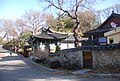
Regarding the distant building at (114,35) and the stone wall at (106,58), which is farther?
the distant building at (114,35)

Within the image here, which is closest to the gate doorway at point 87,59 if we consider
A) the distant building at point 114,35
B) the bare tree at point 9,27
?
the distant building at point 114,35

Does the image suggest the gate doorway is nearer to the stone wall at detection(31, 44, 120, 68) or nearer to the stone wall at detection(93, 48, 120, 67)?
the stone wall at detection(31, 44, 120, 68)

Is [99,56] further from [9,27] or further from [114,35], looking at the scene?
[9,27]

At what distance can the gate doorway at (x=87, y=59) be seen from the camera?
1691cm

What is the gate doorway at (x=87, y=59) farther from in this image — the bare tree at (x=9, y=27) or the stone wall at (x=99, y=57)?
the bare tree at (x=9, y=27)

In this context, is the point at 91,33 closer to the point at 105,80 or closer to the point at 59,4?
the point at 59,4

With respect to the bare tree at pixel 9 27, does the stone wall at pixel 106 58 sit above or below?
below

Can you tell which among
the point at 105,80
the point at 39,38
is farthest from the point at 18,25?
the point at 105,80

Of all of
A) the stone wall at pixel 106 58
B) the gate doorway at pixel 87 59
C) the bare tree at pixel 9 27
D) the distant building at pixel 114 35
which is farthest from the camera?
the bare tree at pixel 9 27

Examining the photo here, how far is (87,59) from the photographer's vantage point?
56.4 feet

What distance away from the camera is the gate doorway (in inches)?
666

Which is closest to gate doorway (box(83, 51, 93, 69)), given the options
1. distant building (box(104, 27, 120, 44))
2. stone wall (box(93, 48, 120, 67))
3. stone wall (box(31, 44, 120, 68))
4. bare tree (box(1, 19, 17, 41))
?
stone wall (box(31, 44, 120, 68))

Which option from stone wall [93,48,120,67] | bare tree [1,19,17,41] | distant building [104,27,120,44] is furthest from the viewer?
bare tree [1,19,17,41]

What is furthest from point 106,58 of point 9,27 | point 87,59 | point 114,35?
point 9,27
